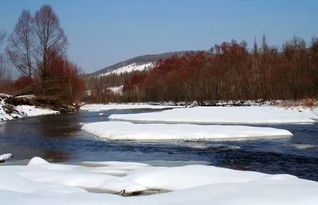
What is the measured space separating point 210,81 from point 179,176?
85.3 metres

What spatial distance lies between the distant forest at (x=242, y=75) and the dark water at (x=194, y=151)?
141 ft

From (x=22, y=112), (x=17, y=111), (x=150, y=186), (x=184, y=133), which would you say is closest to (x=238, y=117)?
(x=184, y=133)

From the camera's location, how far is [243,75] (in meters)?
87.2

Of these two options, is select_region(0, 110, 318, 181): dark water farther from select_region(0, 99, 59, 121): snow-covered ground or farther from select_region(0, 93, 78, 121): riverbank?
select_region(0, 93, 78, 121): riverbank

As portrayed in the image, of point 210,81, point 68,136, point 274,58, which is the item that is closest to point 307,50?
point 274,58

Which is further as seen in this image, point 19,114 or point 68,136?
point 19,114

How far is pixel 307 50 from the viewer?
7519 centimetres

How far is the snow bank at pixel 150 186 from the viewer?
23.2 ft

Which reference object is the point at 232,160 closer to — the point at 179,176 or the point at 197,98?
the point at 179,176

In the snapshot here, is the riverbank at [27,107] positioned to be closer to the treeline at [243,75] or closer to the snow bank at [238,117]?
the snow bank at [238,117]

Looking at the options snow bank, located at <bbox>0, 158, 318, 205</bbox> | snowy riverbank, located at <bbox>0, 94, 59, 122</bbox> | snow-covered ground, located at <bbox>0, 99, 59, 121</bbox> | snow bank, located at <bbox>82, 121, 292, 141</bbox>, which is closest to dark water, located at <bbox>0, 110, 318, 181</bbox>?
snow bank, located at <bbox>82, 121, 292, 141</bbox>

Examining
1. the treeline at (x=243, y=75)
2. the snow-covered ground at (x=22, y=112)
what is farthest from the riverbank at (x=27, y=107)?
the treeline at (x=243, y=75)

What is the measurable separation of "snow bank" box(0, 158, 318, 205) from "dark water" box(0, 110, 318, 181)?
11.2 feet

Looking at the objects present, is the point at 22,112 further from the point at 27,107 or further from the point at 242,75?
the point at 242,75
